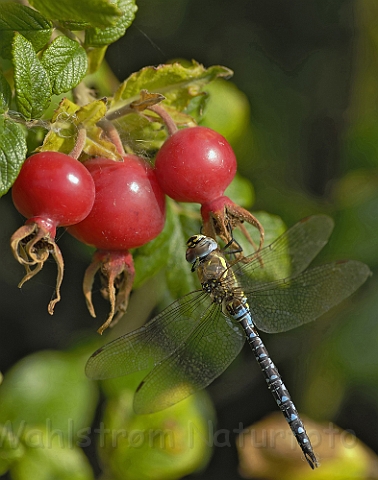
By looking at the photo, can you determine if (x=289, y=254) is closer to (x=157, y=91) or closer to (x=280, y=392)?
(x=280, y=392)

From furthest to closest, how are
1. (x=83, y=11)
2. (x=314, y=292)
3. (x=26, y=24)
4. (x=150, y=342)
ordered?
1. (x=314, y=292)
2. (x=150, y=342)
3. (x=26, y=24)
4. (x=83, y=11)

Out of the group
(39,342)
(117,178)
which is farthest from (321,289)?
(39,342)

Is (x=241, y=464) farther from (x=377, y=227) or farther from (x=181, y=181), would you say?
(x=181, y=181)


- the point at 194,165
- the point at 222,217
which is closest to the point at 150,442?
the point at 222,217

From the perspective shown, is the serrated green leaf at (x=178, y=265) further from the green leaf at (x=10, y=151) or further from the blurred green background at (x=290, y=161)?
the green leaf at (x=10, y=151)

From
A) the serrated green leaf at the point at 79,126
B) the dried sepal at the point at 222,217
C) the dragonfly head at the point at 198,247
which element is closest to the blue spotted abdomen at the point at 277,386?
the dragonfly head at the point at 198,247
